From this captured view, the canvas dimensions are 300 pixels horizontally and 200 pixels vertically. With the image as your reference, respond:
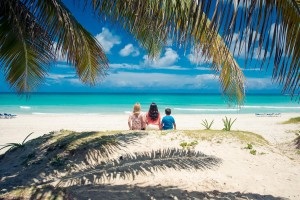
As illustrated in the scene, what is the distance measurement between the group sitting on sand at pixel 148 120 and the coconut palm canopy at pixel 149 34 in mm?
1604

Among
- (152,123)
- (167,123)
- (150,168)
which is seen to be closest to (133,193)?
(150,168)

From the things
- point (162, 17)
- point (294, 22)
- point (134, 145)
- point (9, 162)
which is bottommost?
point (9, 162)

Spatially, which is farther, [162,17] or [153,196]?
[153,196]

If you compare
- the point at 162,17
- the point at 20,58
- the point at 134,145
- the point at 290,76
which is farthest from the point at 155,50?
the point at 290,76

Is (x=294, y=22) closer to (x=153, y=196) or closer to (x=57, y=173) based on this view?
(x=153, y=196)

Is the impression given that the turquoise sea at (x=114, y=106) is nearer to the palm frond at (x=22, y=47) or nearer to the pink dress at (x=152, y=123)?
the pink dress at (x=152, y=123)

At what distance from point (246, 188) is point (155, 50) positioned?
305cm

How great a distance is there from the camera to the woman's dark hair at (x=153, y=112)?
817 cm

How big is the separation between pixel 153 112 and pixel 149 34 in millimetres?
3123

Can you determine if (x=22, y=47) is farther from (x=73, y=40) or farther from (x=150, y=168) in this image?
(x=150, y=168)

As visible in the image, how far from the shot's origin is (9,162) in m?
6.58

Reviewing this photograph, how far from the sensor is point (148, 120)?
8.53 m

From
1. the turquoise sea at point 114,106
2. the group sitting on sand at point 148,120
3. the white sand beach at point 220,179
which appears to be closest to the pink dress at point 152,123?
the group sitting on sand at point 148,120

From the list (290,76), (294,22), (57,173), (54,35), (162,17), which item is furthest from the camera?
(54,35)
